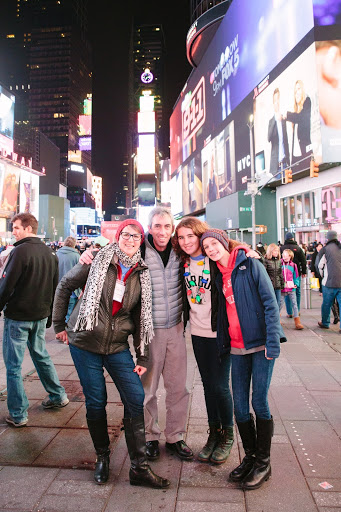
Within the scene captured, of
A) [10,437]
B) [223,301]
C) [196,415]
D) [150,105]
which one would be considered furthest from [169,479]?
[150,105]

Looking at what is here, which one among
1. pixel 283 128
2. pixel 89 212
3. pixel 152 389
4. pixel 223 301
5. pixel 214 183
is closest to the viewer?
pixel 223 301

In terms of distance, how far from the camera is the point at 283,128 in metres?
25.0

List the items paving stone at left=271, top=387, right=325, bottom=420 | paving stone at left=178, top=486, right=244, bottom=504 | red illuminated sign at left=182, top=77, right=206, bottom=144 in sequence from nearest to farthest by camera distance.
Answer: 1. paving stone at left=178, top=486, right=244, bottom=504
2. paving stone at left=271, top=387, right=325, bottom=420
3. red illuminated sign at left=182, top=77, right=206, bottom=144

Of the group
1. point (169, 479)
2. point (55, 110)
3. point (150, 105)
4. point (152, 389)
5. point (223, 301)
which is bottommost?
point (169, 479)

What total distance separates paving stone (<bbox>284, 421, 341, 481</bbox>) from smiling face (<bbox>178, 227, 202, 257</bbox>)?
1952mm

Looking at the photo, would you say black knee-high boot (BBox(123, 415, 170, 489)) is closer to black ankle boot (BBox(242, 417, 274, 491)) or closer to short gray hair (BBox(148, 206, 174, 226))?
black ankle boot (BBox(242, 417, 274, 491))

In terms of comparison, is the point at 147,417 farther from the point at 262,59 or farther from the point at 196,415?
the point at 262,59

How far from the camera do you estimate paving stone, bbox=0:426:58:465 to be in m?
3.03

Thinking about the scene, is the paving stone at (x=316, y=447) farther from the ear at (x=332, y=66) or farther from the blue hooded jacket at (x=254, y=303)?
the ear at (x=332, y=66)

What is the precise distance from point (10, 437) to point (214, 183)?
134ft

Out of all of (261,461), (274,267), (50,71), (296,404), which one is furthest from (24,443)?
(50,71)

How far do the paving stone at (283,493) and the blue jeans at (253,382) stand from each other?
0.44 metres

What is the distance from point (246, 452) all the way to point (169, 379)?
0.85m

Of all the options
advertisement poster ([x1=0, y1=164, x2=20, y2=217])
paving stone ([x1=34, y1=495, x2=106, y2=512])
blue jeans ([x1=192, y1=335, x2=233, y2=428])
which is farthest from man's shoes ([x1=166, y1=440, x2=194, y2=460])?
advertisement poster ([x1=0, y1=164, x2=20, y2=217])
